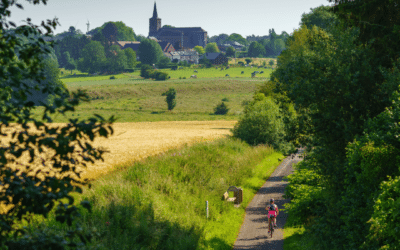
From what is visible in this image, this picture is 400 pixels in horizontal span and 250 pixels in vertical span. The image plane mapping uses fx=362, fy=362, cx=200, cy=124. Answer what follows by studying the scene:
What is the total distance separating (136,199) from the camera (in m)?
17.1

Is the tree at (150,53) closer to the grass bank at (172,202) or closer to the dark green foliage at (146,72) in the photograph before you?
the dark green foliage at (146,72)

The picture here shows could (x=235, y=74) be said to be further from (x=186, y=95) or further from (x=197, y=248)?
(x=197, y=248)

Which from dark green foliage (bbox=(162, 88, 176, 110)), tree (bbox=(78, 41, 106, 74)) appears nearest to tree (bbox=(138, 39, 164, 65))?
tree (bbox=(78, 41, 106, 74))

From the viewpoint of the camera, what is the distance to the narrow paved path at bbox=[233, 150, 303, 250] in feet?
58.0

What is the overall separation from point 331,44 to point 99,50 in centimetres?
15088

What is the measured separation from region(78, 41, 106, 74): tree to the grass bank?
423ft

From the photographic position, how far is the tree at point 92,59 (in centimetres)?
14962

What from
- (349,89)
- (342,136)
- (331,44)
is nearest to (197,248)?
(342,136)

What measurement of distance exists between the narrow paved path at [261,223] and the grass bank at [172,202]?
0.44 meters

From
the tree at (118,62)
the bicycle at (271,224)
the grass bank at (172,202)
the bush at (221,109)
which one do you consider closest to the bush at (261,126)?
the grass bank at (172,202)

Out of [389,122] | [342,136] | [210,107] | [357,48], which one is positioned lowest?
[210,107]

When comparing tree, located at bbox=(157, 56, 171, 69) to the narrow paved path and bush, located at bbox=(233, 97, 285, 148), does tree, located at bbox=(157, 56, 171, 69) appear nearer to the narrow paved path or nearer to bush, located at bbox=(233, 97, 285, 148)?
bush, located at bbox=(233, 97, 285, 148)

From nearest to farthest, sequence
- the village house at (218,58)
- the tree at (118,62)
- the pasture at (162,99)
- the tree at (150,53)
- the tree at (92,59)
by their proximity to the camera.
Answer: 1. the pasture at (162,99)
2. the tree at (92,59)
3. the tree at (118,62)
4. the tree at (150,53)
5. the village house at (218,58)

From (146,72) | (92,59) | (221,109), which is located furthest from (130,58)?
(221,109)
